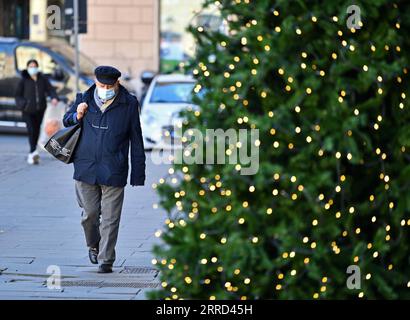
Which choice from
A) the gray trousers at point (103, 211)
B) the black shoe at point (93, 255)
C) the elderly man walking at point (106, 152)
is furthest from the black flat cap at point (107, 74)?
the black shoe at point (93, 255)

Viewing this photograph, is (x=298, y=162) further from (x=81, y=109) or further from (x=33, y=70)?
(x=33, y=70)

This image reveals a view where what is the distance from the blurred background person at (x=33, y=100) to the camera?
18531mm

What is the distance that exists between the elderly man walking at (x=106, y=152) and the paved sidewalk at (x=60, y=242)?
0.43 m

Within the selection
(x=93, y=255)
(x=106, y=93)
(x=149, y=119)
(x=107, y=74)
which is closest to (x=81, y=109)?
(x=106, y=93)

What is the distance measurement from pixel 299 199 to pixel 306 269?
34 centimetres

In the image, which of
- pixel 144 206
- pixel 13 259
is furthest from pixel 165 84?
pixel 13 259

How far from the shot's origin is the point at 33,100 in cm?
1855

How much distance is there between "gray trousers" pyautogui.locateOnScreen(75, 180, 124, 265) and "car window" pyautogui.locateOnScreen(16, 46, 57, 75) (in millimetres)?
14962

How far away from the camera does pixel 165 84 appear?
22172 millimetres

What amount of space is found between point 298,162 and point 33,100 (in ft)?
45.3

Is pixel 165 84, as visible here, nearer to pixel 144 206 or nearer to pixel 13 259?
pixel 144 206

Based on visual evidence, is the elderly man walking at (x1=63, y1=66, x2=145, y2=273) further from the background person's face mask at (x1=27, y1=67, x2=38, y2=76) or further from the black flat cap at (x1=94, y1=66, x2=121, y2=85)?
the background person's face mask at (x1=27, y1=67, x2=38, y2=76)

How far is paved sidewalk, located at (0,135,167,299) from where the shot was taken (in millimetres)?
8617

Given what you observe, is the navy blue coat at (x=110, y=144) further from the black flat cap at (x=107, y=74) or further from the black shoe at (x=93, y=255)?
the black shoe at (x=93, y=255)
